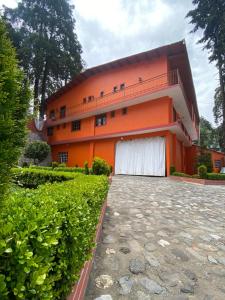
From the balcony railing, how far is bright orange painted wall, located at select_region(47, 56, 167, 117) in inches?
22.9

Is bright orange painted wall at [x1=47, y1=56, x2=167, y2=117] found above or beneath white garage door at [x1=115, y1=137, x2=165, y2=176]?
above

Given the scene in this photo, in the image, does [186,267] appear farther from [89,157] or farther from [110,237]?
[89,157]

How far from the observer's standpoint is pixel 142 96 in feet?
55.9

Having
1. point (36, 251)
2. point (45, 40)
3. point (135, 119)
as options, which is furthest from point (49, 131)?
point (36, 251)

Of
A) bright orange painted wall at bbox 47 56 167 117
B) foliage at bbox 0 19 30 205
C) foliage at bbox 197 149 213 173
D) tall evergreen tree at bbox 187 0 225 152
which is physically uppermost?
tall evergreen tree at bbox 187 0 225 152

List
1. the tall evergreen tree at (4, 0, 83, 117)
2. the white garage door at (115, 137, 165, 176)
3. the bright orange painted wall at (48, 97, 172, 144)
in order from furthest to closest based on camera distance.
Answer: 1. the tall evergreen tree at (4, 0, 83, 117)
2. the white garage door at (115, 137, 165, 176)
3. the bright orange painted wall at (48, 97, 172, 144)

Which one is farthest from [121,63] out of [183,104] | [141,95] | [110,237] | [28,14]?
[110,237]

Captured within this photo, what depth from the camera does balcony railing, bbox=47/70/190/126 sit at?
16641mm

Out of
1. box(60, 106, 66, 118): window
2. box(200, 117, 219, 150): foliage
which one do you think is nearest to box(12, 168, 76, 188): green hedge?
box(60, 106, 66, 118): window

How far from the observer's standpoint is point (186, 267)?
354 cm

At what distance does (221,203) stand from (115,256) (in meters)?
5.98

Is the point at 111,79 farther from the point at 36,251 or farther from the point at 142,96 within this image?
the point at 36,251

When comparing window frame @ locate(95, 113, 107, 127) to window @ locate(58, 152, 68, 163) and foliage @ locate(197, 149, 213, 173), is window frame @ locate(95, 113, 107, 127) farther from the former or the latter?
foliage @ locate(197, 149, 213, 173)

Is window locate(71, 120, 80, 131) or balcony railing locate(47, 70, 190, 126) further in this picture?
window locate(71, 120, 80, 131)
